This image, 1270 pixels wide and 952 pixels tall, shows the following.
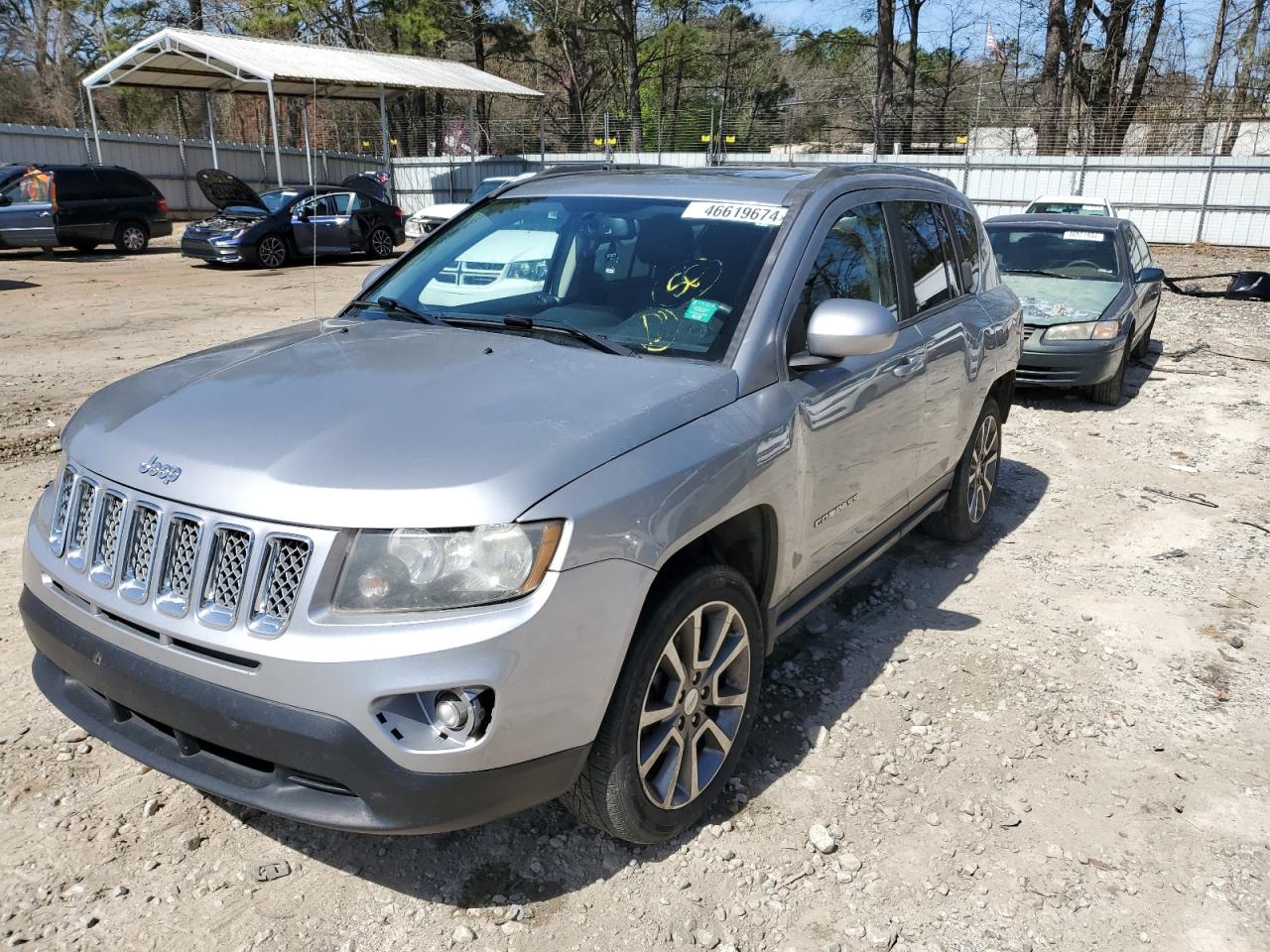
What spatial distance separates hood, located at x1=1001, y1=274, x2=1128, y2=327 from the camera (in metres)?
8.73

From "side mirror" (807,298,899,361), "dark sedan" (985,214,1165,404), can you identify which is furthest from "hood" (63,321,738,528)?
"dark sedan" (985,214,1165,404)

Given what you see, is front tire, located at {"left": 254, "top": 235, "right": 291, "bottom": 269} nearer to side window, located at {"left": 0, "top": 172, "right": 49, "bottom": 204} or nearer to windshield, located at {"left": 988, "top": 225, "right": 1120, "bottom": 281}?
side window, located at {"left": 0, "top": 172, "right": 49, "bottom": 204}

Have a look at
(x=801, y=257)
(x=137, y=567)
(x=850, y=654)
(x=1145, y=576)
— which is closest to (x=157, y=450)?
(x=137, y=567)

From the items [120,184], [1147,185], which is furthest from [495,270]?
[1147,185]

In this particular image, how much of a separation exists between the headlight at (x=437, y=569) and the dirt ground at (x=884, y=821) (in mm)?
958

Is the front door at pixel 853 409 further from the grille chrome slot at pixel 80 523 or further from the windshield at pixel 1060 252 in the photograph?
the windshield at pixel 1060 252

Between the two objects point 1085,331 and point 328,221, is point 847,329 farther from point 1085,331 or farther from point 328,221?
point 328,221

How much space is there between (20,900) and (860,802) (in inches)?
94.6

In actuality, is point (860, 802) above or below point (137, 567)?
below

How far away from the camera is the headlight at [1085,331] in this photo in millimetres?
8430

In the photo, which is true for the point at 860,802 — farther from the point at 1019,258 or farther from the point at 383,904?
the point at 1019,258

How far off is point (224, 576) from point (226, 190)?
1976cm

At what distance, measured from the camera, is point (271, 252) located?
62.5ft

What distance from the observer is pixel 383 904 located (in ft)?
8.71
